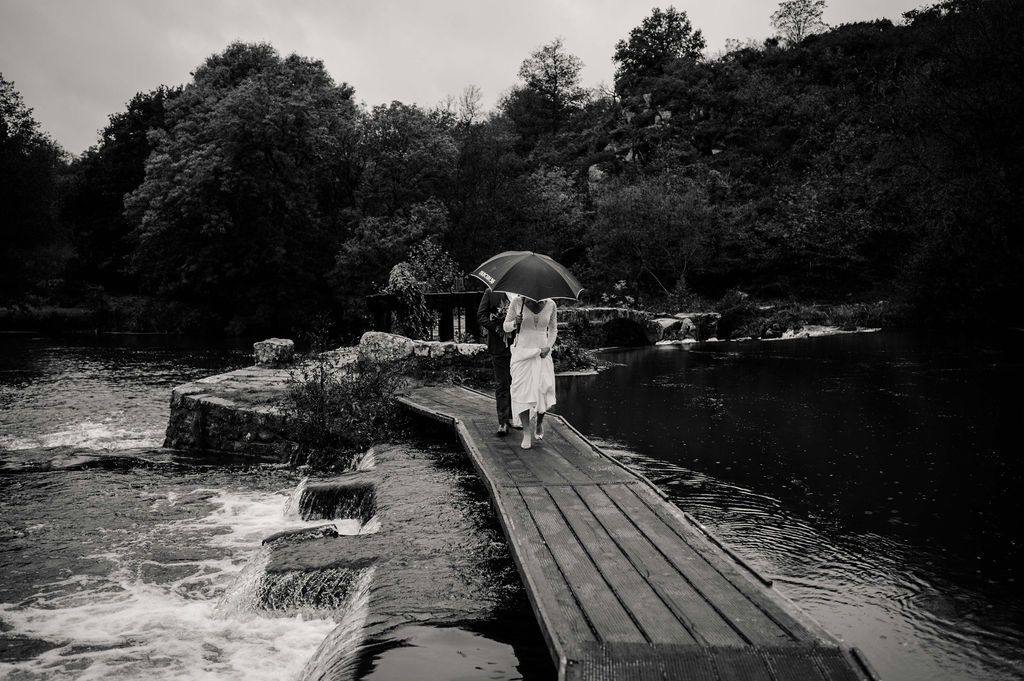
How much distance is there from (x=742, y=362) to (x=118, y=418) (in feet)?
56.6

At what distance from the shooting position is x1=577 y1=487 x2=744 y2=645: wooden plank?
3.85m

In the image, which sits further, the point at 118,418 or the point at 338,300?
the point at 338,300

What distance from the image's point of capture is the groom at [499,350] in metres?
9.23

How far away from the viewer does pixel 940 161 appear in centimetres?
2409

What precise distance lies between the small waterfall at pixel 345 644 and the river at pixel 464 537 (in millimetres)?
25

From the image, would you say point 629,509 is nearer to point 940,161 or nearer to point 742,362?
point 742,362

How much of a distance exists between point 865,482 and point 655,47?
66.4m

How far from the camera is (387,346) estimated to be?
1683 cm

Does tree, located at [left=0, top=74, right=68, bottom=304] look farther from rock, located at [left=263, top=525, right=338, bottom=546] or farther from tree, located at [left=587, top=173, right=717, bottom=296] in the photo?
rock, located at [left=263, top=525, right=338, bottom=546]

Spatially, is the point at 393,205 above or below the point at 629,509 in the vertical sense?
above

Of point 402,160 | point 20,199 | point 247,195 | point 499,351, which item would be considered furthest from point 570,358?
point 20,199

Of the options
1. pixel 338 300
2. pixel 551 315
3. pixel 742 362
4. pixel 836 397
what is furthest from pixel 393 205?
pixel 551 315

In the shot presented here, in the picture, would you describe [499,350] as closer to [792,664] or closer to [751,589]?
[751,589]

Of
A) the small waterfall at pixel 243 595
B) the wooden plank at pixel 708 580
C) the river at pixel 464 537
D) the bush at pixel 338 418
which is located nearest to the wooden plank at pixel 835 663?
the wooden plank at pixel 708 580
